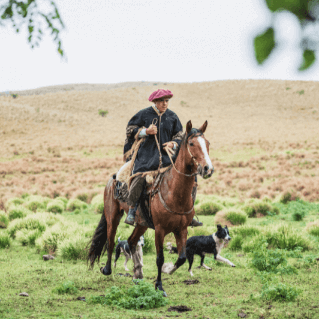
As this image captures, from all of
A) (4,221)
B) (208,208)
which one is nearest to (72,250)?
(4,221)

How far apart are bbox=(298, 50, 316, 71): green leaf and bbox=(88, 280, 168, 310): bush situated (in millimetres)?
4341

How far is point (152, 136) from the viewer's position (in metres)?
5.59

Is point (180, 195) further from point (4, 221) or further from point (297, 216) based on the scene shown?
point (4, 221)

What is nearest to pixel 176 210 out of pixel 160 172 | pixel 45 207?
pixel 160 172

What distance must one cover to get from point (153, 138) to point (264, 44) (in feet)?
15.8

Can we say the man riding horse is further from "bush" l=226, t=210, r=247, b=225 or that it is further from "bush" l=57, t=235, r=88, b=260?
"bush" l=226, t=210, r=247, b=225

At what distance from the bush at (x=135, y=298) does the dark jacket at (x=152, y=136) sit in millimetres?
1739

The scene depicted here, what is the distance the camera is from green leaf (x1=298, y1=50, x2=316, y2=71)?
863 millimetres

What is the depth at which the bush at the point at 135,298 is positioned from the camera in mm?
4711

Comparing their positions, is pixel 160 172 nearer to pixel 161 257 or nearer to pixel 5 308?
pixel 161 257

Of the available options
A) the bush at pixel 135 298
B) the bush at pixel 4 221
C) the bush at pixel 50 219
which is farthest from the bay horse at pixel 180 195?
the bush at pixel 4 221

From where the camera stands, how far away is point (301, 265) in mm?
6703

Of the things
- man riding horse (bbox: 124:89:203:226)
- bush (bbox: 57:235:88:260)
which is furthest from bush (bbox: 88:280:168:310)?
bush (bbox: 57:235:88:260)

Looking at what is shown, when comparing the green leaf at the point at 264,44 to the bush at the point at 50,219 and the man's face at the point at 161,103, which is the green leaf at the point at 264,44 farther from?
the bush at the point at 50,219
